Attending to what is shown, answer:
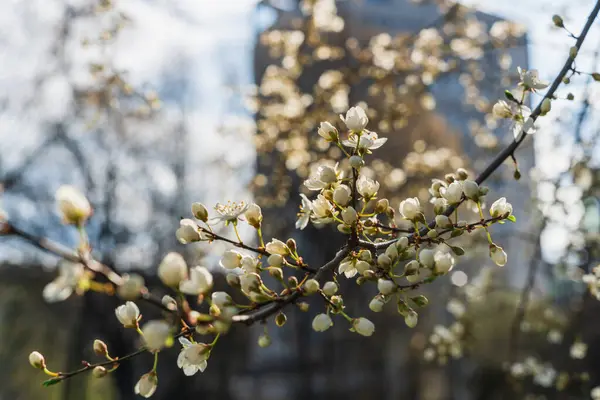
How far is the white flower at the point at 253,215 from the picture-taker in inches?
36.9

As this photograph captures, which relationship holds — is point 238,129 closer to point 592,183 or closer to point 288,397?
point 592,183

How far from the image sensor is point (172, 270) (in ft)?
2.19

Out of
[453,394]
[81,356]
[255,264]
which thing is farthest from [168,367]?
[255,264]

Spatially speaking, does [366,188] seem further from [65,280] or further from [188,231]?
[65,280]

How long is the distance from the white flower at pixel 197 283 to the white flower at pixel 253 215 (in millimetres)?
245

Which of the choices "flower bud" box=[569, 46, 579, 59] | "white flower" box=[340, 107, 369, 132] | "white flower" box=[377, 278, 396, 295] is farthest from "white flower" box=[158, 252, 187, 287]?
"flower bud" box=[569, 46, 579, 59]

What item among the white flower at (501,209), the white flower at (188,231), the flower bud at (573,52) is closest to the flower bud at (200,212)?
the white flower at (188,231)

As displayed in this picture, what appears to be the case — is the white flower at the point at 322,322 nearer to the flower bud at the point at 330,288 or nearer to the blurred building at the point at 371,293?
the flower bud at the point at 330,288

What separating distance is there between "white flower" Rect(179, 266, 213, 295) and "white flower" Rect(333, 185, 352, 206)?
0.94 feet

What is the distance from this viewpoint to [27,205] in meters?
6.50

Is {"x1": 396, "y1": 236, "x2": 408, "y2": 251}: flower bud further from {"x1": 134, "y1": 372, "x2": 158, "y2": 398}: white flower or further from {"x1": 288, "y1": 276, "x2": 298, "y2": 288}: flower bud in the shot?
{"x1": 134, "y1": 372, "x2": 158, "y2": 398}: white flower

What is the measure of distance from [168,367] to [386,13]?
604cm

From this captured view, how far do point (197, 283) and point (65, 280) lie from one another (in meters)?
0.16

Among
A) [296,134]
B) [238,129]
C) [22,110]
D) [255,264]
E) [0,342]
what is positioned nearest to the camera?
[255,264]
